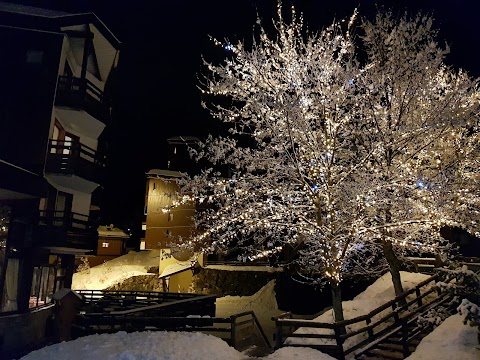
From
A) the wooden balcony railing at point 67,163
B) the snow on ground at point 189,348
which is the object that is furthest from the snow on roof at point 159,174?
the snow on ground at point 189,348

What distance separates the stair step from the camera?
9.58m

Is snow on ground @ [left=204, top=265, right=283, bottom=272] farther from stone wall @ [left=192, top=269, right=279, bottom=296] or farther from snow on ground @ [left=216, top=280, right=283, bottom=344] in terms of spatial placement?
snow on ground @ [left=216, top=280, right=283, bottom=344]

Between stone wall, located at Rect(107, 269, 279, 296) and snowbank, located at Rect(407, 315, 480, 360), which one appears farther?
stone wall, located at Rect(107, 269, 279, 296)

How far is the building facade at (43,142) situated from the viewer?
631 inches

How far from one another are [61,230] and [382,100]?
51.7 ft

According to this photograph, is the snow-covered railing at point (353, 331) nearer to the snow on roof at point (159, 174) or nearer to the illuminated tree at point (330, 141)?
the illuminated tree at point (330, 141)

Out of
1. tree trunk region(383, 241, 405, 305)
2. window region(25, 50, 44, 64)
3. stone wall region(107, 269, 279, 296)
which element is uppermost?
window region(25, 50, 44, 64)

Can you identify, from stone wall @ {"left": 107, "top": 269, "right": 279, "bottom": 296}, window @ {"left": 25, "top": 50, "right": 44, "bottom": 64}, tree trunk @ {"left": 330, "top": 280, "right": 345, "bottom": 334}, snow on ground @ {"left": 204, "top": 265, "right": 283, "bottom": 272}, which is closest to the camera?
tree trunk @ {"left": 330, "top": 280, "right": 345, "bottom": 334}

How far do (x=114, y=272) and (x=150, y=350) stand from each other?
82.3 ft

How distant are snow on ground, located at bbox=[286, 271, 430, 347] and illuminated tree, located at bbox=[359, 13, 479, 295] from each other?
1.08 meters

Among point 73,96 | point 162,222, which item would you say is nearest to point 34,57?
point 73,96

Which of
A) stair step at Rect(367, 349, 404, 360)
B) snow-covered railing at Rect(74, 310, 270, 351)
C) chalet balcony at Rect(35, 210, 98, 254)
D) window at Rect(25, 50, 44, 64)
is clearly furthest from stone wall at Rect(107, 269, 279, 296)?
window at Rect(25, 50, 44, 64)

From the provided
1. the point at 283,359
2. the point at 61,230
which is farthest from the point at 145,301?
the point at 283,359

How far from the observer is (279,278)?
87.9ft
